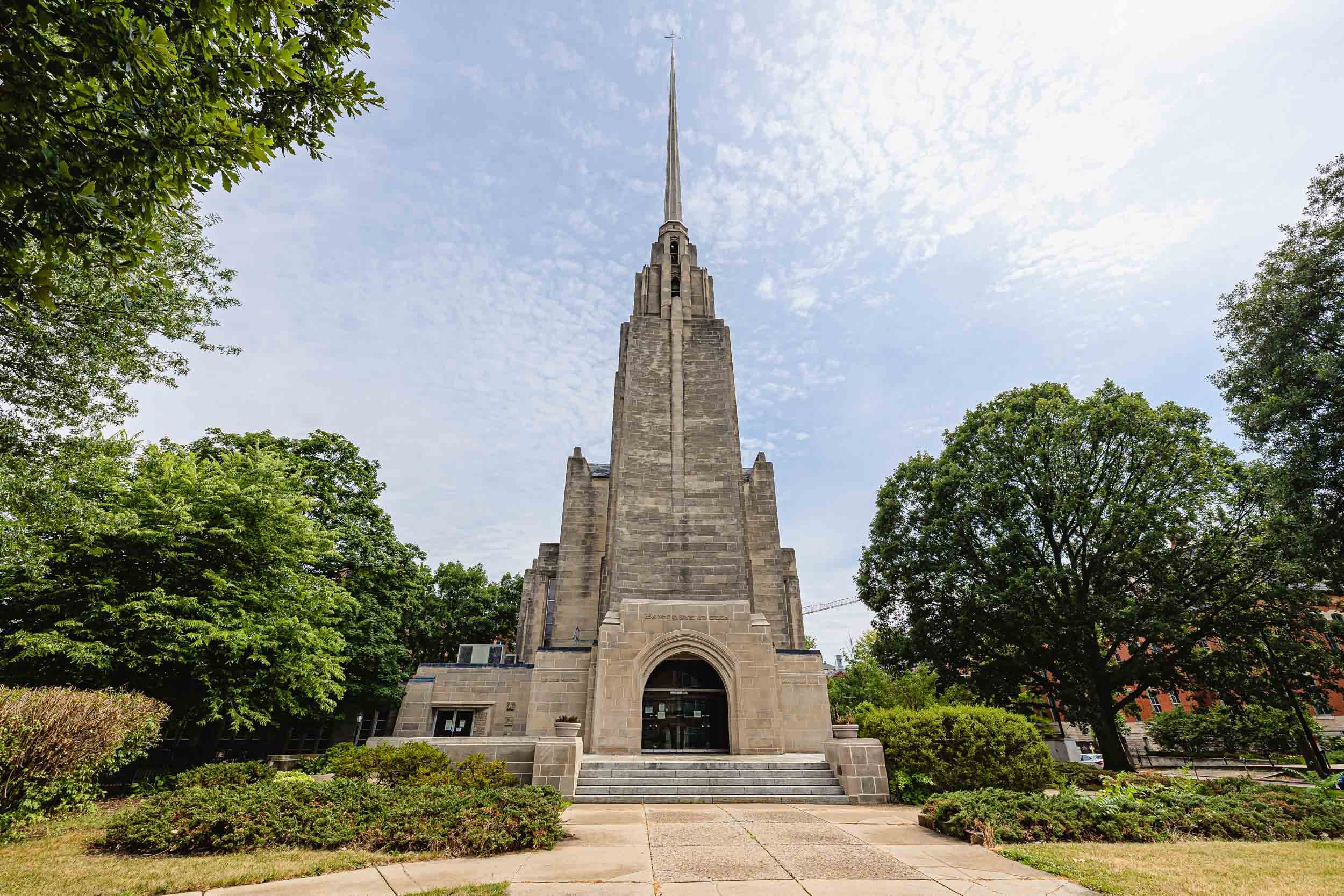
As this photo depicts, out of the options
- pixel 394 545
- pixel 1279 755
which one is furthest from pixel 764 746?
pixel 1279 755

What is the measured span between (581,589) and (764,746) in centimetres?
959

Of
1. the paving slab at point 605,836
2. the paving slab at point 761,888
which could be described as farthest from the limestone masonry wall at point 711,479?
the paving slab at point 761,888

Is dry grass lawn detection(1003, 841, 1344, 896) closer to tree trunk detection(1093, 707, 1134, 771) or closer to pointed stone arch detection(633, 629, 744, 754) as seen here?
pointed stone arch detection(633, 629, 744, 754)

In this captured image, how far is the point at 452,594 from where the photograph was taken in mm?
39375

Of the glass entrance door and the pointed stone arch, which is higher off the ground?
the pointed stone arch

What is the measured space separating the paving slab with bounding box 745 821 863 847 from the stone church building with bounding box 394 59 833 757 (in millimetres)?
7737

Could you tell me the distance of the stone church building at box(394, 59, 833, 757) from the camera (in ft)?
54.0

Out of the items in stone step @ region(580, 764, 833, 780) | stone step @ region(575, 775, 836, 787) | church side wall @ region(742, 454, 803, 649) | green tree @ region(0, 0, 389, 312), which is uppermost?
church side wall @ region(742, 454, 803, 649)

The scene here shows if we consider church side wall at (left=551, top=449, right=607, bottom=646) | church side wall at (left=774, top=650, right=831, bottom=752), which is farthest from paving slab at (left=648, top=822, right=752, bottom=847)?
church side wall at (left=551, top=449, right=607, bottom=646)

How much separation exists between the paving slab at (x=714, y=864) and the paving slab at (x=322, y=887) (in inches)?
105

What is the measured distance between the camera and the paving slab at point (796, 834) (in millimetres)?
7266

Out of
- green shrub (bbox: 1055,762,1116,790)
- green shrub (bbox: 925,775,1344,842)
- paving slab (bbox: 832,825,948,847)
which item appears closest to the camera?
paving slab (bbox: 832,825,948,847)

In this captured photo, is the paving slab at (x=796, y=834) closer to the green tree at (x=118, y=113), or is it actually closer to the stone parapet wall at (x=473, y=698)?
the green tree at (x=118, y=113)

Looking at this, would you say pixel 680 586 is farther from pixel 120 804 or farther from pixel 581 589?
pixel 120 804
